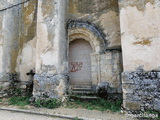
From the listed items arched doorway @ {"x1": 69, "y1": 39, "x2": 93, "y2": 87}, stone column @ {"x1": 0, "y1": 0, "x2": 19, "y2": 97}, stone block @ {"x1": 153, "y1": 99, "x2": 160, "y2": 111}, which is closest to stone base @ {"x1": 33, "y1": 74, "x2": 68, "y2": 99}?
arched doorway @ {"x1": 69, "y1": 39, "x2": 93, "y2": 87}

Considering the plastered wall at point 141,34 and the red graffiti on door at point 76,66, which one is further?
the red graffiti on door at point 76,66

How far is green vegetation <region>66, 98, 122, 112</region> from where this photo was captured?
3766mm

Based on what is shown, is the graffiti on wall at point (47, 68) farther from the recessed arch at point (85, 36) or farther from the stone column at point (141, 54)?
the stone column at point (141, 54)

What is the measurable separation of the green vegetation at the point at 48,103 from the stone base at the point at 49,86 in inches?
6.4

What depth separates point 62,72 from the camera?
15.4 ft

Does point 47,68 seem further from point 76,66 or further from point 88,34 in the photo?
point 88,34

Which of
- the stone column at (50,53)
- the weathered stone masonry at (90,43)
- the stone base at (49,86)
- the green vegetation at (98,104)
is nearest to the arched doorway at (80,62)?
the weathered stone masonry at (90,43)

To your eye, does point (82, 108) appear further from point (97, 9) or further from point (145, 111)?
point (97, 9)

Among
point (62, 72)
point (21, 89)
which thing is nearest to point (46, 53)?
point (62, 72)

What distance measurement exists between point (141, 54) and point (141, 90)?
97 cm

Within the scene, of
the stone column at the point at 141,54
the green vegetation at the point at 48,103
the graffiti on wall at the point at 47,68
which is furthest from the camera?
the graffiti on wall at the point at 47,68

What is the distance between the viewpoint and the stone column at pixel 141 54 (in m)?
3.14

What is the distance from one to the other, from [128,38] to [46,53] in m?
2.95

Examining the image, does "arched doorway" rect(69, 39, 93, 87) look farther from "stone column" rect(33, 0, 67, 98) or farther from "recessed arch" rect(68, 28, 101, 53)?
"stone column" rect(33, 0, 67, 98)
